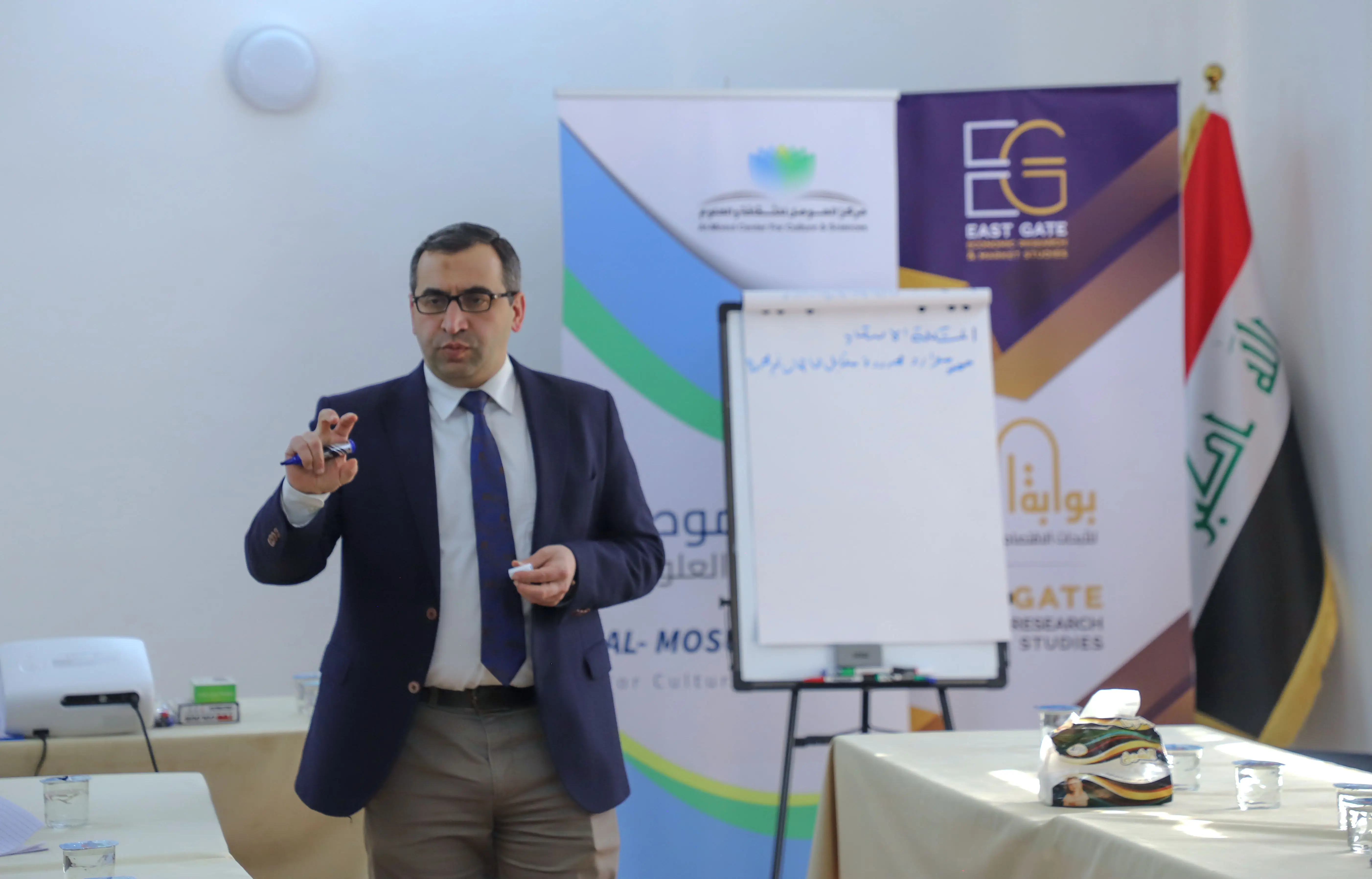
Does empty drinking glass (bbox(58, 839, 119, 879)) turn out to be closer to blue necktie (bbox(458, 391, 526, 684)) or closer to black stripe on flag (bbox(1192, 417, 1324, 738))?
blue necktie (bbox(458, 391, 526, 684))

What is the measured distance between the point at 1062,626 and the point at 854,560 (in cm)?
85

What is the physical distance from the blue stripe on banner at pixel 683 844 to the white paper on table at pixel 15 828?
2.04m

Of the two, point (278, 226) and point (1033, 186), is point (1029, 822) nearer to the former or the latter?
point (1033, 186)

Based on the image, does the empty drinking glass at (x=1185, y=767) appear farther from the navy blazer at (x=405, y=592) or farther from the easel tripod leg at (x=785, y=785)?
the easel tripod leg at (x=785, y=785)

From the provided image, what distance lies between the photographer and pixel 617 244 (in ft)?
11.8

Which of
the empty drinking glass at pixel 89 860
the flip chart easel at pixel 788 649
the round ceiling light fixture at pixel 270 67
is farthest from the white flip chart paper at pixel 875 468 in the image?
the empty drinking glass at pixel 89 860

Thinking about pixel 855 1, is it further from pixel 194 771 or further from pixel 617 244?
pixel 194 771

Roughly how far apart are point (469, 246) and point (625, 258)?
5.39ft

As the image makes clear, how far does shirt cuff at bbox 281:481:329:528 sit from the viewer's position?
179cm

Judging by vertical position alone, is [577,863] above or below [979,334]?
below

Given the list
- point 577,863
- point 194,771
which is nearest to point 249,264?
point 194,771

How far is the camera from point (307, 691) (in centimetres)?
284

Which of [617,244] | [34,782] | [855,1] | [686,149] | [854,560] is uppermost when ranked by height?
[855,1]

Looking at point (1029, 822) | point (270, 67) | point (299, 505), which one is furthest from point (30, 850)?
point (270, 67)
